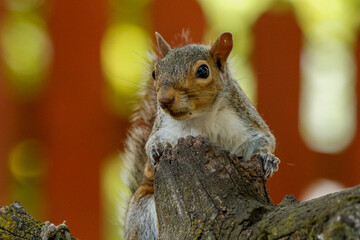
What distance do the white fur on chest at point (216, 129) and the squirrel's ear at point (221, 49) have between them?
0.13 meters

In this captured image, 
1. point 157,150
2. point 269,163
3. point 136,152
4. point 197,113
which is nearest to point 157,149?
point 157,150

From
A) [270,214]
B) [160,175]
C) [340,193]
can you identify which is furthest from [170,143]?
[340,193]

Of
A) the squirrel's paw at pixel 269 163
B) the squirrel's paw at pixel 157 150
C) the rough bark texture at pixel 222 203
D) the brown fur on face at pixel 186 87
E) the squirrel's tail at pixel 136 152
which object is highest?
the squirrel's tail at pixel 136 152

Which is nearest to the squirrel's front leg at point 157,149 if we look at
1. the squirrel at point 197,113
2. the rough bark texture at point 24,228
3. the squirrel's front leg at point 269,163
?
the squirrel at point 197,113

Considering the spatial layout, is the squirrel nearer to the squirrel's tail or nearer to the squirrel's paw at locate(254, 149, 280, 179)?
the squirrel's paw at locate(254, 149, 280, 179)

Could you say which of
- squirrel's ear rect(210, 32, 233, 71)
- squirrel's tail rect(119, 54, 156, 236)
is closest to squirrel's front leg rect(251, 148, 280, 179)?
squirrel's ear rect(210, 32, 233, 71)

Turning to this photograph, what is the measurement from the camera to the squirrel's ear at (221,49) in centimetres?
138

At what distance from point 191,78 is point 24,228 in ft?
1.78

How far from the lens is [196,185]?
93cm

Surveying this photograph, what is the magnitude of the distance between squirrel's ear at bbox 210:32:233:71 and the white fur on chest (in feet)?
0.44

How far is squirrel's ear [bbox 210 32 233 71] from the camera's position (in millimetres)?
1376

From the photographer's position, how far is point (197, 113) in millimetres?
1295

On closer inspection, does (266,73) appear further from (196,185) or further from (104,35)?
(196,185)

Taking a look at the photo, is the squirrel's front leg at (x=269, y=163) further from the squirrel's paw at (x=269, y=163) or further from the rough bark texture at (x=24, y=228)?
the rough bark texture at (x=24, y=228)
